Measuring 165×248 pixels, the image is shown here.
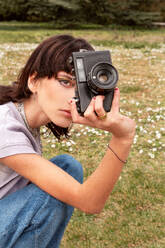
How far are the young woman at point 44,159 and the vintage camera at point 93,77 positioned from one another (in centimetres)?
5

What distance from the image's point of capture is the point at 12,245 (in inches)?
87.7

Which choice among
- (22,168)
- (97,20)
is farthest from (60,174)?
(97,20)

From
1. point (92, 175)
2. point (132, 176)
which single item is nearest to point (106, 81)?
point (92, 175)

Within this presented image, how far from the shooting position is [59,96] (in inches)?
88.6

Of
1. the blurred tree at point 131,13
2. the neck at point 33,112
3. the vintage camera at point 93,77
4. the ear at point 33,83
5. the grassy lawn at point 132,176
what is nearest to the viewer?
the vintage camera at point 93,77

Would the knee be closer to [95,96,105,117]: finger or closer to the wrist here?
the wrist

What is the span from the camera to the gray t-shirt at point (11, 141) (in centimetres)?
213

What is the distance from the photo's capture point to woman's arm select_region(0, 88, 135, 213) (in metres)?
1.95

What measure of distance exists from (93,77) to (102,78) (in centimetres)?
8

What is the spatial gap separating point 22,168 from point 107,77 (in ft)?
2.56

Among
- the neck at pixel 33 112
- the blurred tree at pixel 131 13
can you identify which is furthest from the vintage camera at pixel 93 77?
the blurred tree at pixel 131 13

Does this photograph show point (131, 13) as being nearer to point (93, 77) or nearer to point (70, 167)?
point (70, 167)

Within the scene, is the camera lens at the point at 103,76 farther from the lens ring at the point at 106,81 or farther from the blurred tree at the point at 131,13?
the blurred tree at the point at 131,13

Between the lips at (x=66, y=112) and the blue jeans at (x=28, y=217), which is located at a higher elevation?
the lips at (x=66, y=112)
